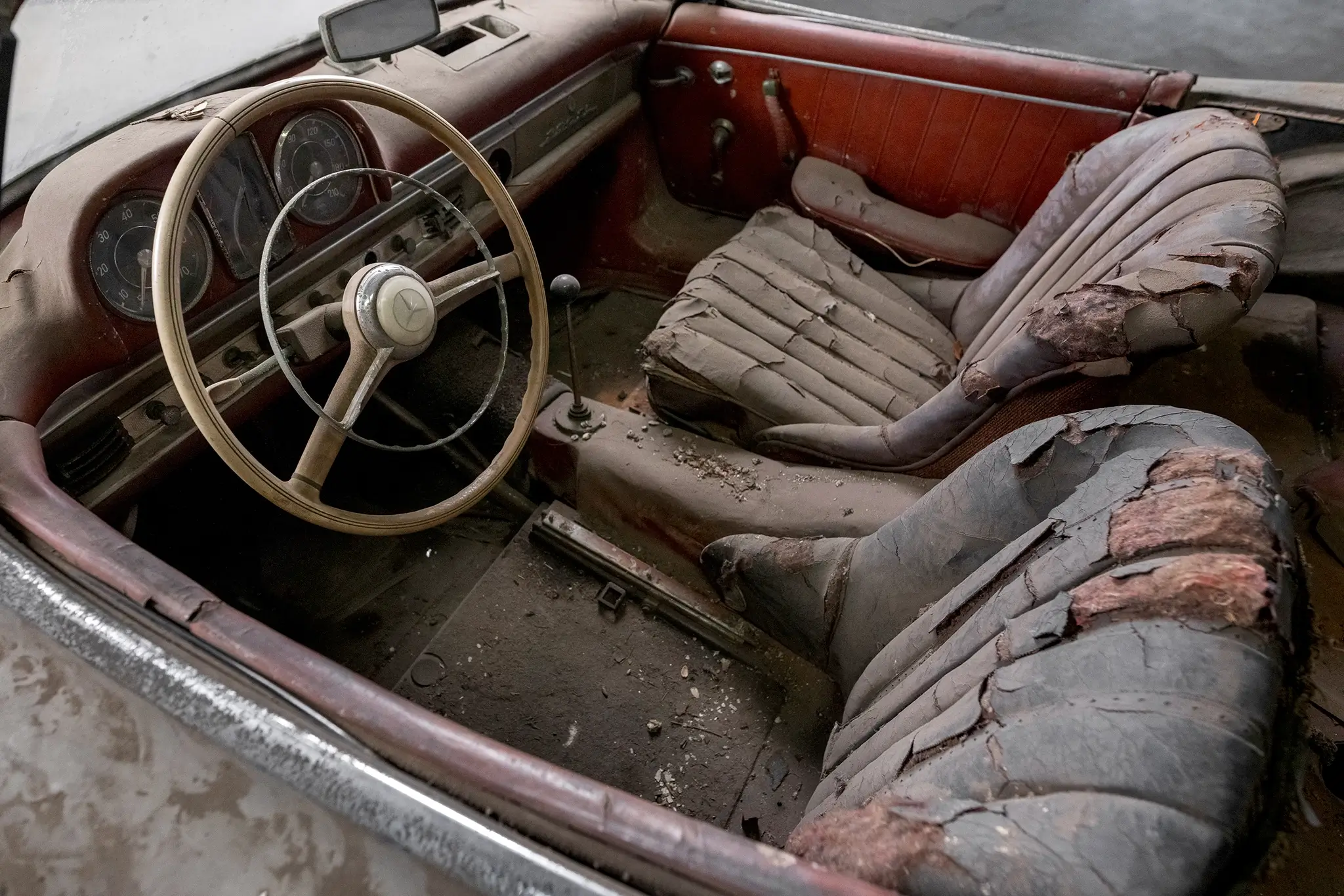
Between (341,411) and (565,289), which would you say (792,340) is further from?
(341,411)

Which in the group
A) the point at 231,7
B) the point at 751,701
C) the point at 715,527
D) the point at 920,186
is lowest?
the point at 751,701

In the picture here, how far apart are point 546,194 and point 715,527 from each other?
1.43 m

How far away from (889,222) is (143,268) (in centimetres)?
184

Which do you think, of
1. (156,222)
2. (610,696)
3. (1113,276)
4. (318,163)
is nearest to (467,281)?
(318,163)

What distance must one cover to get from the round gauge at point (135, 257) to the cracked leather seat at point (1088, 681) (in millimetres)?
1246

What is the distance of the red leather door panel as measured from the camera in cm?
193

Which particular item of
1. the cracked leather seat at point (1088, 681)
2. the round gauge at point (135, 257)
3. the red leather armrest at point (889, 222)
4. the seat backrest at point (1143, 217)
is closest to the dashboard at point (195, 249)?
the round gauge at point (135, 257)

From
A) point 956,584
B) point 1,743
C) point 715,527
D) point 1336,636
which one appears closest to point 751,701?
point 715,527

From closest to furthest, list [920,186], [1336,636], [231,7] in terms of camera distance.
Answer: [1336,636]
[231,7]
[920,186]

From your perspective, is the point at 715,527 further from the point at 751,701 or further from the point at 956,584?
the point at 956,584

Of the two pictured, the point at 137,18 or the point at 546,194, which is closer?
the point at 137,18

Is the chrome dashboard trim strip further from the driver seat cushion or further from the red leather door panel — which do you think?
the driver seat cushion

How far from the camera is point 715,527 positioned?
1.61m

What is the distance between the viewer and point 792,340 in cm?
186
